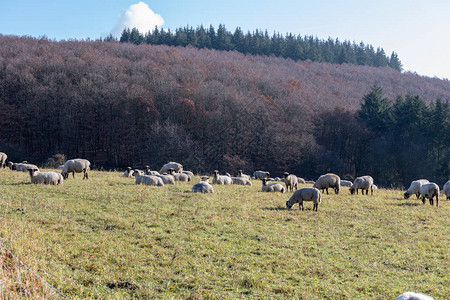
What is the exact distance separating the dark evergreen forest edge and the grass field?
35873mm

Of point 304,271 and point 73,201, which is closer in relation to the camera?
point 304,271

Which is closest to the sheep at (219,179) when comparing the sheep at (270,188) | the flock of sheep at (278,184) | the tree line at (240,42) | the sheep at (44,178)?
the flock of sheep at (278,184)

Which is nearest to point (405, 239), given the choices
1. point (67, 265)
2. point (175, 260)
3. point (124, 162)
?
point (175, 260)

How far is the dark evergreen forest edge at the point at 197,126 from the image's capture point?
58750 millimetres

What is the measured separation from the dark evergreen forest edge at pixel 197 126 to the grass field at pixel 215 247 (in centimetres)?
3587

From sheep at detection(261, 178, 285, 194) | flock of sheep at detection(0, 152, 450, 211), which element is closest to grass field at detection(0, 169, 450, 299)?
flock of sheep at detection(0, 152, 450, 211)

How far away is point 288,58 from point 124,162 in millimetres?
103550

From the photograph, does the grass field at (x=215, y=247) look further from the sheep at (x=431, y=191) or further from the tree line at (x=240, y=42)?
the tree line at (x=240, y=42)

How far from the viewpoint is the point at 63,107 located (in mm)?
60156

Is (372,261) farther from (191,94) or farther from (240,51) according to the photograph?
(240,51)

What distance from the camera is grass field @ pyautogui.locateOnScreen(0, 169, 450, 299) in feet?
26.2

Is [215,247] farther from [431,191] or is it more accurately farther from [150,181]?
[431,191]

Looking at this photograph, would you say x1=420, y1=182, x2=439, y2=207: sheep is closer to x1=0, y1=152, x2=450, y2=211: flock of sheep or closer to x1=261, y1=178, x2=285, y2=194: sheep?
x1=0, y1=152, x2=450, y2=211: flock of sheep

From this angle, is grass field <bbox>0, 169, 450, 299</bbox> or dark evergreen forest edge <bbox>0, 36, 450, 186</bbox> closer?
grass field <bbox>0, 169, 450, 299</bbox>
